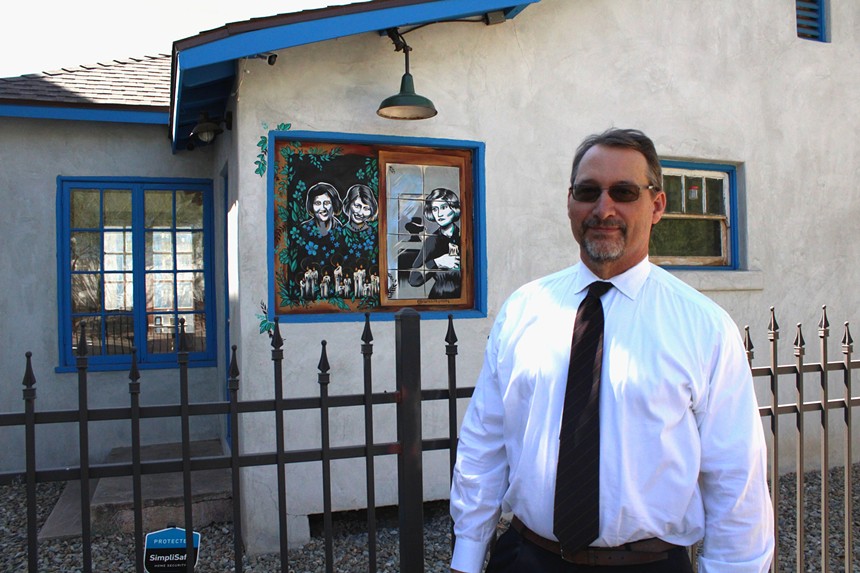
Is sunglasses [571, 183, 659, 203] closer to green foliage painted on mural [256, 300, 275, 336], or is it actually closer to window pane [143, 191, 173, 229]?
green foliage painted on mural [256, 300, 275, 336]

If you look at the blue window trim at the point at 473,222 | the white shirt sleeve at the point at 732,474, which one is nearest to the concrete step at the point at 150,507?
the blue window trim at the point at 473,222

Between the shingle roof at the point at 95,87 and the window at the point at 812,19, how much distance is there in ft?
21.3

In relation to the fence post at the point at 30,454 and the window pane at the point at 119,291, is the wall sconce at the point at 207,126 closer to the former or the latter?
the window pane at the point at 119,291

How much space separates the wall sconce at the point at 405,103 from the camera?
15.9 ft

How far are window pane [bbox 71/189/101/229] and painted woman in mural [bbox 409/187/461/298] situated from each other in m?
3.75

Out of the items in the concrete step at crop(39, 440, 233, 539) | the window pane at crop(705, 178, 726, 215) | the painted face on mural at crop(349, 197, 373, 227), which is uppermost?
the window pane at crop(705, 178, 726, 215)

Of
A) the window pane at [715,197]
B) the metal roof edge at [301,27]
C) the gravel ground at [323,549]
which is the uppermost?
the metal roof edge at [301,27]

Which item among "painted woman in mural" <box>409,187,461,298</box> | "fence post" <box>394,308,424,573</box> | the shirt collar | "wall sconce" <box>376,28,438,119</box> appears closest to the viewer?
the shirt collar

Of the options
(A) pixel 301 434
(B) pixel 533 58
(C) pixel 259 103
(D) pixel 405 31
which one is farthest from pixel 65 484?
(B) pixel 533 58

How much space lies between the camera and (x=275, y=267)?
512cm

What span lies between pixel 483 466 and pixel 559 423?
1.13ft

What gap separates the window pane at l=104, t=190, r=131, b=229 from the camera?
7.20 m

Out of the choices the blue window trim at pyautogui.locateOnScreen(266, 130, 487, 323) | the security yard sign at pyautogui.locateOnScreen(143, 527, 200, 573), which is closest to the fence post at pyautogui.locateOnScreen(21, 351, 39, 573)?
the security yard sign at pyautogui.locateOnScreen(143, 527, 200, 573)

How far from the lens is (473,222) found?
5637 mm
